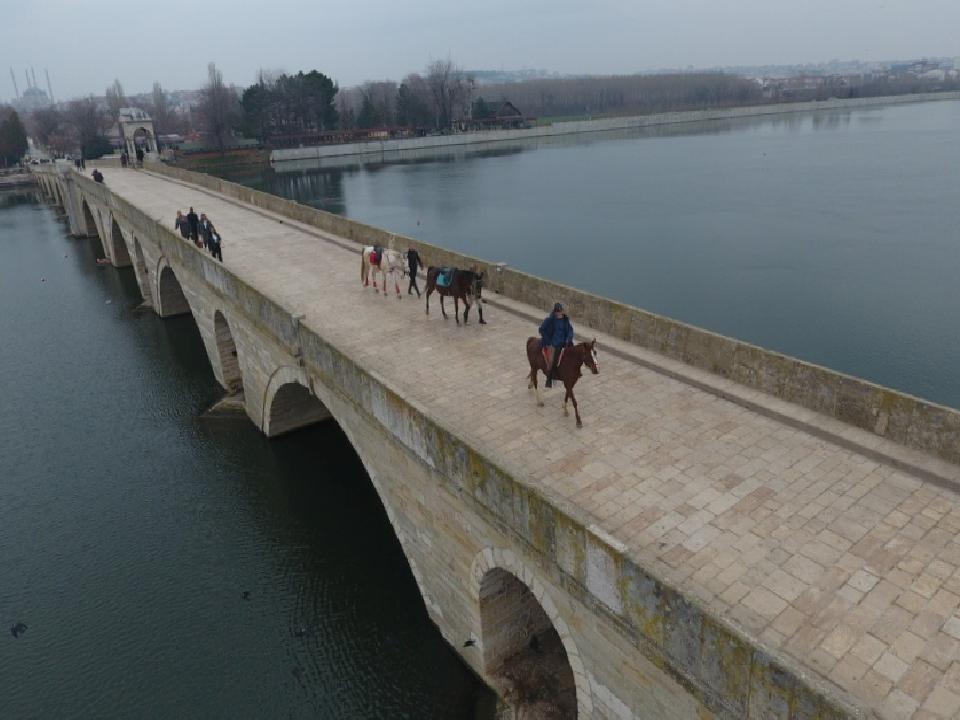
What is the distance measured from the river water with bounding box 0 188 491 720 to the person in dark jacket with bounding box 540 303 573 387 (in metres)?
5.56

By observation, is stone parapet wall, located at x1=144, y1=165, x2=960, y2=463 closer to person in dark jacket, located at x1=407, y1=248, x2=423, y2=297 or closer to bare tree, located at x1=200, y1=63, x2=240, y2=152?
person in dark jacket, located at x1=407, y1=248, x2=423, y2=297

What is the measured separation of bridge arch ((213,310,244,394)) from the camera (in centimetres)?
2109

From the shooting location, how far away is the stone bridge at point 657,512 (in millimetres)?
5828

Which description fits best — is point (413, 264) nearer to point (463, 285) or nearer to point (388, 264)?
point (388, 264)

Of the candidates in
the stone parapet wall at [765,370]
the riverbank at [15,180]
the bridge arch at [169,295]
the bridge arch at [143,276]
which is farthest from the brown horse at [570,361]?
the riverbank at [15,180]

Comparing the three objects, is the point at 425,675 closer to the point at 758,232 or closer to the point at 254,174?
the point at 758,232

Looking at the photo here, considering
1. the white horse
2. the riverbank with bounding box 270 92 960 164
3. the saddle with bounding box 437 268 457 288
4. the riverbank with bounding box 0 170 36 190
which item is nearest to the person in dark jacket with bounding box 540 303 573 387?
the saddle with bounding box 437 268 457 288

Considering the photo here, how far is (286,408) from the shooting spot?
60.9 feet

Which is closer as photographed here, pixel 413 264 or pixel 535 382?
pixel 535 382

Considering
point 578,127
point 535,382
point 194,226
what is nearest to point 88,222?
point 194,226

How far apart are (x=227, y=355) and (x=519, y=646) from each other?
14.7m

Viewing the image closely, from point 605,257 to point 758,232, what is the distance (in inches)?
384

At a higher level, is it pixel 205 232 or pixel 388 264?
pixel 205 232

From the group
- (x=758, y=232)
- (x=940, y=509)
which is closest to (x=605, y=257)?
(x=758, y=232)
